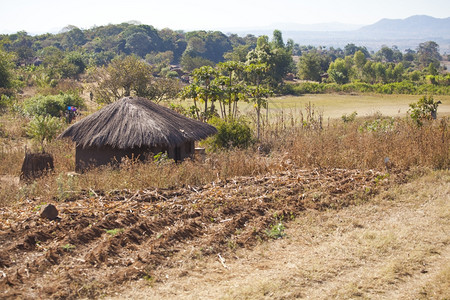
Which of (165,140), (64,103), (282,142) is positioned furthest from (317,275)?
(64,103)

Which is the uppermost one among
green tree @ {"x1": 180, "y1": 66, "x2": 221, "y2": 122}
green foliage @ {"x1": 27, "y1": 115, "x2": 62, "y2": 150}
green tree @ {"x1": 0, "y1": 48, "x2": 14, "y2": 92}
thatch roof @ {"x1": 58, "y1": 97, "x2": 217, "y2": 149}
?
green tree @ {"x1": 0, "y1": 48, "x2": 14, "y2": 92}

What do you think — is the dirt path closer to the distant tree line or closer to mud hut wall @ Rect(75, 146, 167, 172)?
mud hut wall @ Rect(75, 146, 167, 172)

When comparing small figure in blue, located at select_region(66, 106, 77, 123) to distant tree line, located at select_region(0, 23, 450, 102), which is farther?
distant tree line, located at select_region(0, 23, 450, 102)

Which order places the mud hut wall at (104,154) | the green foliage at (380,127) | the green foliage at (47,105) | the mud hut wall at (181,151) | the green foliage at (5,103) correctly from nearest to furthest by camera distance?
the mud hut wall at (104,154)
the mud hut wall at (181,151)
the green foliage at (380,127)
the green foliage at (47,105)
the green foliage at (5,103)

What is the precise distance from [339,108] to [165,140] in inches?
931

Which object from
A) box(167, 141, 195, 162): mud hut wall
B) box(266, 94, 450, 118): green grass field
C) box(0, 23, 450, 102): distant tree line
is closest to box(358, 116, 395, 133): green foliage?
box(0, 23, 450, 102): distant tree line

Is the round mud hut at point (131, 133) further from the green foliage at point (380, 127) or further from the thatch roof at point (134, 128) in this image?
the green foliage at point (380, 127)

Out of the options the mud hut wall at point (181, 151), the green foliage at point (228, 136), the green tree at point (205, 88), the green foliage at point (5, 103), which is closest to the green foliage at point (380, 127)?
the green foliage at point (228, 136)

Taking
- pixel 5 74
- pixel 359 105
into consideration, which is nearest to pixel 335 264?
pixel 5 74

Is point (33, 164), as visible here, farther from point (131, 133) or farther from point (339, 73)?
point (339, 73)

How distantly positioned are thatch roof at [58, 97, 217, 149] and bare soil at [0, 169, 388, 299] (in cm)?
308

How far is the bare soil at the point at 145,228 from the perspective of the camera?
4.63m

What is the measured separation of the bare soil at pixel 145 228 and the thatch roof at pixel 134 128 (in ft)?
10.1

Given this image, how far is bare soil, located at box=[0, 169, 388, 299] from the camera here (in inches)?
182
